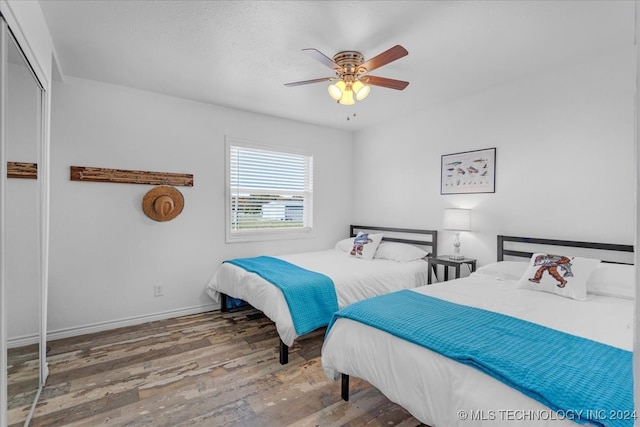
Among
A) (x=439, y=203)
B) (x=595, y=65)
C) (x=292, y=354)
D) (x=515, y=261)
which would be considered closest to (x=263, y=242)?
(x=292, y=354)

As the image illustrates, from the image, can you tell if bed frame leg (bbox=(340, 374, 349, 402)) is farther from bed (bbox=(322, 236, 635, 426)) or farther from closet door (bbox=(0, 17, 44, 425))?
closet door (bbox=(0, 17, 44, 425))

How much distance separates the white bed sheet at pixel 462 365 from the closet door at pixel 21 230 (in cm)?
167

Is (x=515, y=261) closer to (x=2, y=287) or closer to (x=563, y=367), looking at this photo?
(x=563, y=367)

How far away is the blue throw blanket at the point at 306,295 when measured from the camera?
8.43 feet

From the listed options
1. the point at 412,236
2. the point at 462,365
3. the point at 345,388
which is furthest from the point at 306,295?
the point at 412,236

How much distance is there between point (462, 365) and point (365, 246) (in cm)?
268

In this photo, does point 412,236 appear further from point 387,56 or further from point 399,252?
point 387,56

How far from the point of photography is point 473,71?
113 inches

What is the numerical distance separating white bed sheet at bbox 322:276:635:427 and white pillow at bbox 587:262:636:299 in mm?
80

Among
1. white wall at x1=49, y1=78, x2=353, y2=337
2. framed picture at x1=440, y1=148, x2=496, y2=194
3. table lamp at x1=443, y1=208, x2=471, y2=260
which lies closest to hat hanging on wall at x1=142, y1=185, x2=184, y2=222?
white wall at x1=49, y1=78, x2=353, y2=337

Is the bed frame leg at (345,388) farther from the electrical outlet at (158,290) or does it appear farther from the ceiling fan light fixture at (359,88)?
the electrical outlet at (158,290)

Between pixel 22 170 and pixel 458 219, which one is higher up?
pixel 22 170

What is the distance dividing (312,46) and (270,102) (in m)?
1.37

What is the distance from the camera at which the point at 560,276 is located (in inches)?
94.3
